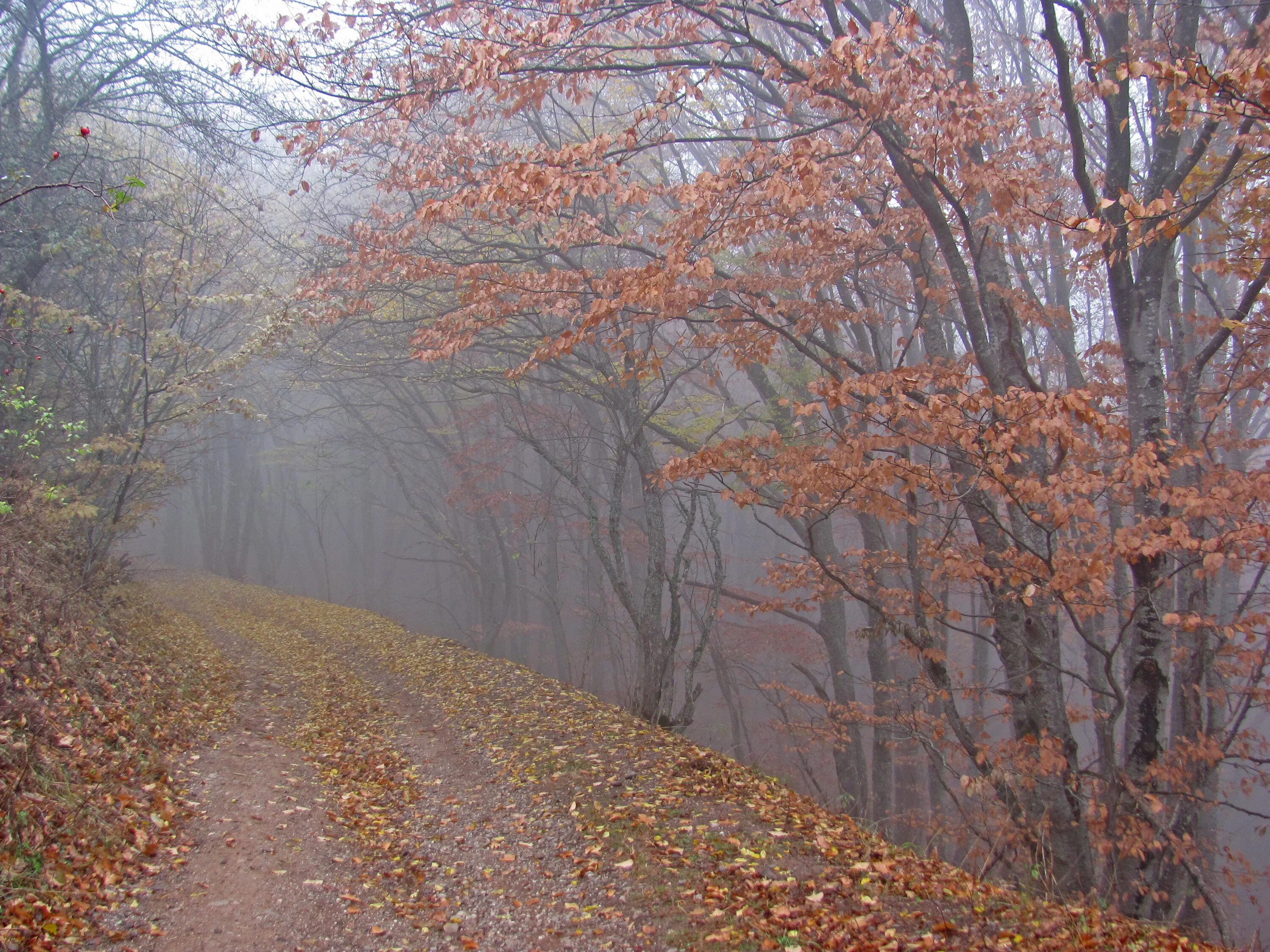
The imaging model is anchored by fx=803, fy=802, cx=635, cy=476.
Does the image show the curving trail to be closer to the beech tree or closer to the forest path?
the forest path

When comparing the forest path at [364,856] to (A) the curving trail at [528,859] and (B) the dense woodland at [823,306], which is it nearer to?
(A) the curving trail at [528,859]

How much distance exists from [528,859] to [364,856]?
3.26 feet

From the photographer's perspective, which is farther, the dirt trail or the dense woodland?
the dense woodland

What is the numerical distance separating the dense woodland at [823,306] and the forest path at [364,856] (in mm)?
2641

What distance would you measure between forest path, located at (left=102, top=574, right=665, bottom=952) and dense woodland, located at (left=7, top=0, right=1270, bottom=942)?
2641mm

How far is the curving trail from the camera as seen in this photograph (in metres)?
3.92

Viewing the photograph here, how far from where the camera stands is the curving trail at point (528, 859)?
3.92 meters

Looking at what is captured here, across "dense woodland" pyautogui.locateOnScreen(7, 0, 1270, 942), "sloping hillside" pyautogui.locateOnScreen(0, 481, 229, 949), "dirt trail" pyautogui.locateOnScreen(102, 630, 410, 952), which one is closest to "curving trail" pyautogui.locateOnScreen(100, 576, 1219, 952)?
"dirt trail" pyautogui.locateOnScreen(102, 630, 410, 952)

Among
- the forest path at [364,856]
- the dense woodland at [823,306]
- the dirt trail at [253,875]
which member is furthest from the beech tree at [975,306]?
the dirt trail at [253,875]

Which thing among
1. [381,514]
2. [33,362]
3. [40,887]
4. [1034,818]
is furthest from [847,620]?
[40,887]

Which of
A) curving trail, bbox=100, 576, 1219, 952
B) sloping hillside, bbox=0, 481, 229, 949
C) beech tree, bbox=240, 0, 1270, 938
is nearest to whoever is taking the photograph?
sloping hillside, bbox=0, 481, 229, 949

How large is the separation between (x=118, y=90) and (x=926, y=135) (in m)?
10.1

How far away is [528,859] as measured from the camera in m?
4.95

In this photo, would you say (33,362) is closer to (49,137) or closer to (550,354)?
(49,137)
